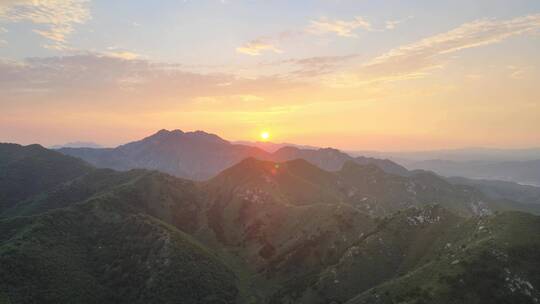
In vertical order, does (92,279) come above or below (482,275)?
below

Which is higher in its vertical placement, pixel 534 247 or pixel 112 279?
pixel 534 247

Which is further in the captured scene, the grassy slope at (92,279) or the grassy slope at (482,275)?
the grassy slope at (92,279)

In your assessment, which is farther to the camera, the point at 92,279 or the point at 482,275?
the point at 92,279

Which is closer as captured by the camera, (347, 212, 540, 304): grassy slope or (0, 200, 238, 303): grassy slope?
(347, 212, 540, 304): grassy slope

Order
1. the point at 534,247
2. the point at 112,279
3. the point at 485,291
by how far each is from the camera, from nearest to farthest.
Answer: the point at 485,291 < the point at 534,247 < the point at 112,279

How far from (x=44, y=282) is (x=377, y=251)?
490 ft

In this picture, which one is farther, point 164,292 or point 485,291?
point 164,292

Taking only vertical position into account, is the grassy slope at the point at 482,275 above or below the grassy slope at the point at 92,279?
above

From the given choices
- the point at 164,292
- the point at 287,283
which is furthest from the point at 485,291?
the point at 164,292

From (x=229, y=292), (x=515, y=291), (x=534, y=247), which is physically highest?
(x=534, y=247)

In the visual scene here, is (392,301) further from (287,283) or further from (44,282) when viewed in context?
(44,282)

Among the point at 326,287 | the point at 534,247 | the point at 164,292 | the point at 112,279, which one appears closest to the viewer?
the point at 534,247

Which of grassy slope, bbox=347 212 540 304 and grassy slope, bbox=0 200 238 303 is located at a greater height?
grassy slope, bbox=347 212 540 304

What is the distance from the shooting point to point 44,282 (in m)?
171
